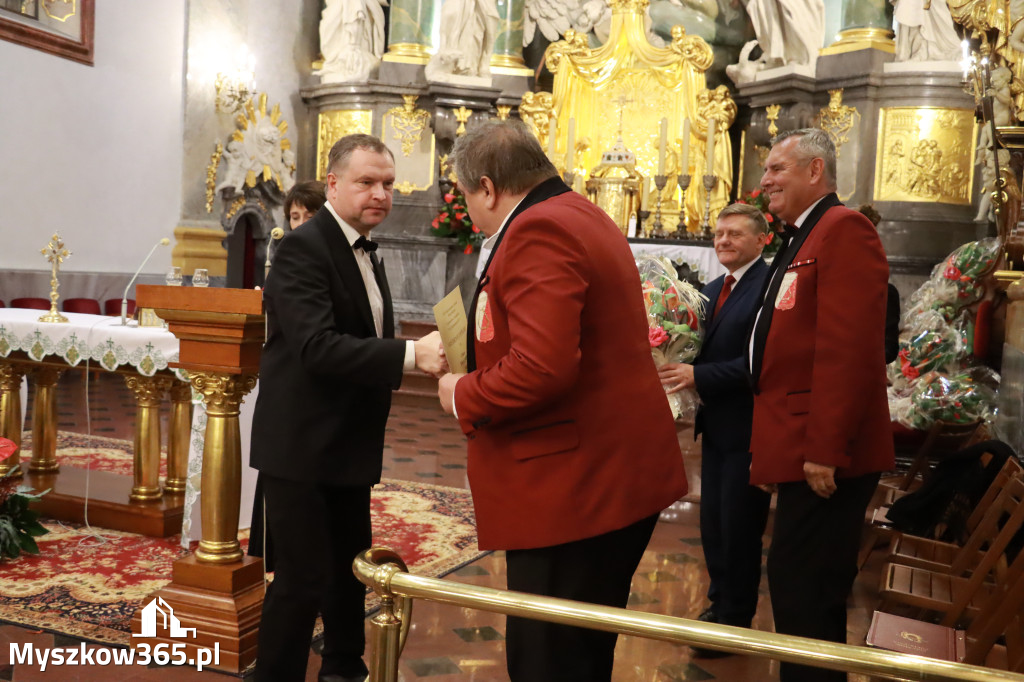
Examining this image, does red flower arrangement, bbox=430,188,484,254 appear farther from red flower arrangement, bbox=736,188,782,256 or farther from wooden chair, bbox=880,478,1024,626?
wooden chair, bbox=880,478,1024,626

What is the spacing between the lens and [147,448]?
5.06 metres

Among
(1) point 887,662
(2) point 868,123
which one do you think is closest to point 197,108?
(2) point 868,123

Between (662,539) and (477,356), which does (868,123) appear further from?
(477,356)

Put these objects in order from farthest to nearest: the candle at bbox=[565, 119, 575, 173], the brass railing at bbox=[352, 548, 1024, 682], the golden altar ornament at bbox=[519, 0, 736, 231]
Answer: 1. the golden altar ornament at bbox=[519, 0, 736, 231]
2. the candle at bbox=[565, 119, 575, 173]
3. the brass railing at bbox=[352, 548, 1024, 682]

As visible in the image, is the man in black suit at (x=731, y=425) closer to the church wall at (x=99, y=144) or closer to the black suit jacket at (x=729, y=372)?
the black suit jacket at (x=729, y=372)

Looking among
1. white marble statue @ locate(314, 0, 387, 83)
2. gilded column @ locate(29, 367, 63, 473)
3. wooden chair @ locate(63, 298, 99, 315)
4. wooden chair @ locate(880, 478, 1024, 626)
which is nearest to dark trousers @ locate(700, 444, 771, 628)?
wooden chair @ locate(880, 478, 1024, 626)

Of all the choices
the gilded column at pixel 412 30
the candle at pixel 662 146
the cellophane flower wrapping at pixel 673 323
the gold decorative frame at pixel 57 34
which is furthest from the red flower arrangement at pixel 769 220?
the gold decorative frame at pixel 57 34

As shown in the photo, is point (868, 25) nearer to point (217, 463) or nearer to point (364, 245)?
point (364, 245)

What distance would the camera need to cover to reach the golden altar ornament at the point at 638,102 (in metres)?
11.8

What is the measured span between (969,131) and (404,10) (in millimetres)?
7452

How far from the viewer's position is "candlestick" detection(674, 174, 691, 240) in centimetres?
1038

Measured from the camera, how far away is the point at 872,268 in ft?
8.40

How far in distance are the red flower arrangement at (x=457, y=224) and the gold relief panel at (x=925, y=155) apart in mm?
4863

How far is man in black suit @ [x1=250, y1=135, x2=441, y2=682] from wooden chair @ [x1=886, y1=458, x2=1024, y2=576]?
2250 mm
